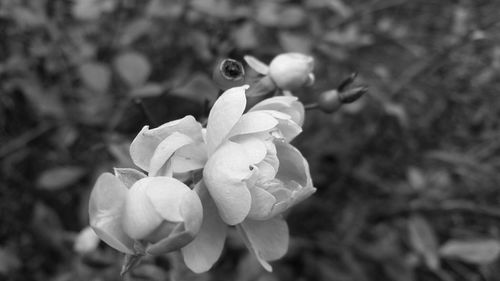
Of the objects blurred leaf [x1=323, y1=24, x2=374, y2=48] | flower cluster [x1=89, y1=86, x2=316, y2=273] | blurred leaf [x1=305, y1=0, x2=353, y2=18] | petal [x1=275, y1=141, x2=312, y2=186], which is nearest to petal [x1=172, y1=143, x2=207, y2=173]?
flower cluster [x1=89, y1=86, x2=316, y2=273]

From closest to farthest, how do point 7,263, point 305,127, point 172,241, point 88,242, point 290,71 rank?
point 172,241
point 290,71
point 88,242
point 7,263
point 305,127

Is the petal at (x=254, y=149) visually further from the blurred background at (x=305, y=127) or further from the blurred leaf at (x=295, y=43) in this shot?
the blurred leaf at (x=295, y=43)

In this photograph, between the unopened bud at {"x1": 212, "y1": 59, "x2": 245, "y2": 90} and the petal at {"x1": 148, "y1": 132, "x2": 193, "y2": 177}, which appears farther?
the unopened bud at {"x1": 212, "y1": 59, "x2": 245, "y2": 90}

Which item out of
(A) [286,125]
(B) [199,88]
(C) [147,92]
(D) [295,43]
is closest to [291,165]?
(A) [286,125]

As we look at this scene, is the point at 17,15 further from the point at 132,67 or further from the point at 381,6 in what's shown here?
the point at 381,6

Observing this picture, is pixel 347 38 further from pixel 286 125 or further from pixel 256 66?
pixel 286 125

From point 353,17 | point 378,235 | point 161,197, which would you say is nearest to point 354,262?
point 378,235

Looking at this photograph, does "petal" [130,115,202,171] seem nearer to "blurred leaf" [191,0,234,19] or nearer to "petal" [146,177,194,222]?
"petal" [146,177,194,222]
